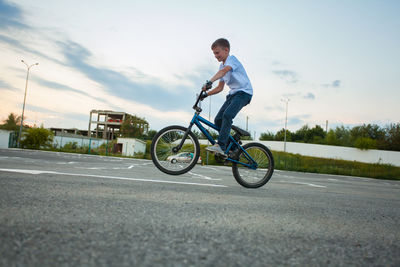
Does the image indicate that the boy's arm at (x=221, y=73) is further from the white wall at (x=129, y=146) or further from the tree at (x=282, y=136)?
the tree at (x=282, y=136)

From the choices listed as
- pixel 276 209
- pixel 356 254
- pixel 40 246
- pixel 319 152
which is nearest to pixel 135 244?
pixel 40 246

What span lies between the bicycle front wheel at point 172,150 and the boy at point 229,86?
1.40 ft

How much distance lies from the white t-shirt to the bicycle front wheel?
1108mm

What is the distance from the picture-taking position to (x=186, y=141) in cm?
464

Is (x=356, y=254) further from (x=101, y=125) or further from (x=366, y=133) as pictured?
(x=101, y=125)

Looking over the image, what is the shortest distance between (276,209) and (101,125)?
93.8 metres

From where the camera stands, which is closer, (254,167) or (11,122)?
(254,167)

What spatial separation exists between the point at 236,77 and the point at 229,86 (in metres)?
0.22

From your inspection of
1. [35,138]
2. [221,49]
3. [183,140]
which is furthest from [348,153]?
[183,140]

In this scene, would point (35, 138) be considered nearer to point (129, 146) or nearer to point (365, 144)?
point (129, 146)

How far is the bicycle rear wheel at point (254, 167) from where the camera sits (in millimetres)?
4609

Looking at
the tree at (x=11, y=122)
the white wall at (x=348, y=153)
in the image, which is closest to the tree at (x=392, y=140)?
the white wall at (x=348, y=153)

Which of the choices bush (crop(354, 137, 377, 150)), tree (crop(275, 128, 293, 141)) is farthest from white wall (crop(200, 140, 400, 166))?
tree (crop(275, 128, 293, 141))

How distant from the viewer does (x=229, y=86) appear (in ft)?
15.1
